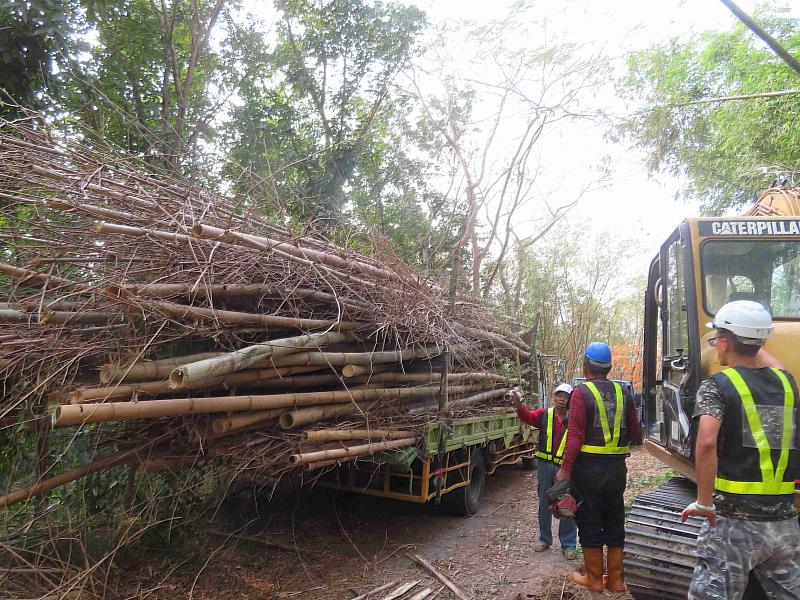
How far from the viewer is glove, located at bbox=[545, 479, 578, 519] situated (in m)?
4.48

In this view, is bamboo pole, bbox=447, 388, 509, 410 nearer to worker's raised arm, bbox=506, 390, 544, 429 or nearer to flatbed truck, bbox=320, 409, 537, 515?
flatbed truck, bbox=320, 409, 537, 515

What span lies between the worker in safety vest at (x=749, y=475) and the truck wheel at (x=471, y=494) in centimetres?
415

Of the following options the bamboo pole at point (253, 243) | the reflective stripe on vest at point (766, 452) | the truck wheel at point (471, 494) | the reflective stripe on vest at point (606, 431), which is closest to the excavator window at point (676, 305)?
the reflective stripe on vest at point (606, 431)

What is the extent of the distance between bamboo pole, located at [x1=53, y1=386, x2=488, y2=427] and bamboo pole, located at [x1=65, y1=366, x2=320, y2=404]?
0.30 ft

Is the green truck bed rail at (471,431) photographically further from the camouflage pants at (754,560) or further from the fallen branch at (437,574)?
the camouflage pants at (754,560)

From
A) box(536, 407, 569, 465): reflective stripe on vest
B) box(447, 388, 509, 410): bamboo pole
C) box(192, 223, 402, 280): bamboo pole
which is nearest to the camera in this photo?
box(192, 223, 402, 280): bamboo pole

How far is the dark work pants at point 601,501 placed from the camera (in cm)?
455

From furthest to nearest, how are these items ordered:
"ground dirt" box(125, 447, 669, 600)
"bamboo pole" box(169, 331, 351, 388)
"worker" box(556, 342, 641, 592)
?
1. "ground dirt" box(125, 447, 669, 600)
2. "worker" box(556, 342, 641, 592)
3. "bamboo pole" box(169, 331, 351, 388)

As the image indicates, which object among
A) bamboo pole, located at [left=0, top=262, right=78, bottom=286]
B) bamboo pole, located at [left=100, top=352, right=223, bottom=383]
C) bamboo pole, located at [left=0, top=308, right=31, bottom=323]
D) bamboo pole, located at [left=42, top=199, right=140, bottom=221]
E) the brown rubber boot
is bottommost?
the brown rubber boot

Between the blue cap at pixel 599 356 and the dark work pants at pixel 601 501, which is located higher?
the blue cap at pixel 599 356

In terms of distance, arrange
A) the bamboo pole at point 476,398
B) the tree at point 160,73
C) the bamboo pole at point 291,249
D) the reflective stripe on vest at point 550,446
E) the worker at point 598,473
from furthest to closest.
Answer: the tree at point 160,73 → the bamboo pole at point 476,398 → the reflective stripe on vest at point 550,446 → the worker at point 598,473 → the bamboo pole at point 291,249

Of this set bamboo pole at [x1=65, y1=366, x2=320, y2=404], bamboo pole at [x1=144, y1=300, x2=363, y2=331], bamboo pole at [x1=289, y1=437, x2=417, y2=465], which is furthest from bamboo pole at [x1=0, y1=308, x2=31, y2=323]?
bamboo pole at [x1=289, y1=437, x2=417, y2=465]

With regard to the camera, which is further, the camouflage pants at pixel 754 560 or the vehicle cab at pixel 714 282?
the vehicle cab at pixel 714 282

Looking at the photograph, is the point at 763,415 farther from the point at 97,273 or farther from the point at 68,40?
the point at 68,40
